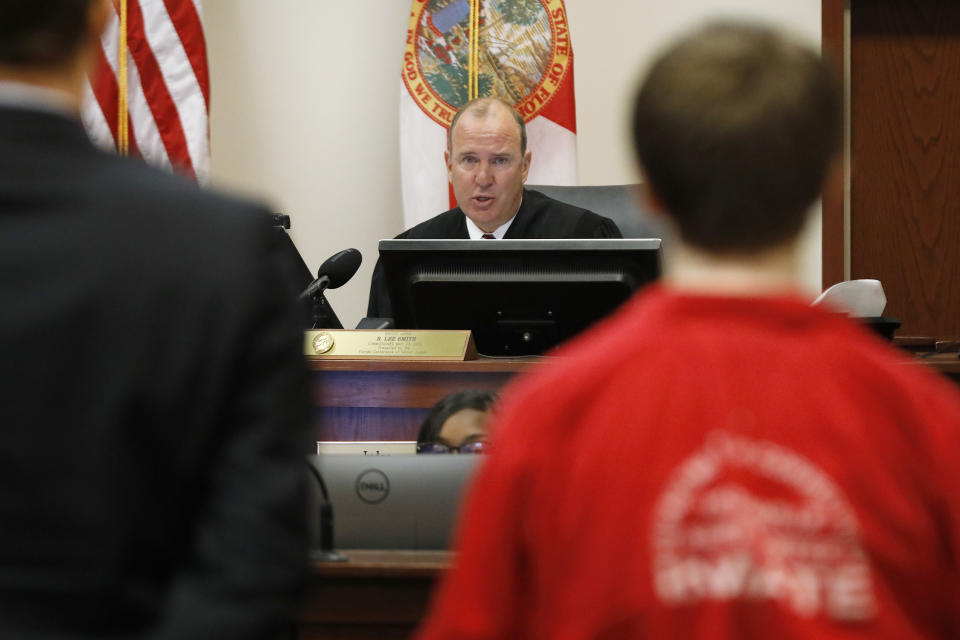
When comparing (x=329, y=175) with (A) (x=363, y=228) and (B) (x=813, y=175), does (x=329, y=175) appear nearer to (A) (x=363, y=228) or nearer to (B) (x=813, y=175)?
(A) (x=363, y=228)

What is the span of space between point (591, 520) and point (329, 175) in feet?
15.0

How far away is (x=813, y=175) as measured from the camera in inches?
38.8

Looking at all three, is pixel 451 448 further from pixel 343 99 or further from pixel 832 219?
pixel 832 219

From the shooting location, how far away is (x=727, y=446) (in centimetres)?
95

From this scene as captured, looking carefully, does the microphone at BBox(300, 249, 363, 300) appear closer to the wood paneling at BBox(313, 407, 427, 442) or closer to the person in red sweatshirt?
the wood paneling at BBox(313, 407, 427, 442)

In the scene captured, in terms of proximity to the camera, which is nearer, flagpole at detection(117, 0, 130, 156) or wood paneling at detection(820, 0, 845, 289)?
flagpole at detection(117, 0, 130, 156)

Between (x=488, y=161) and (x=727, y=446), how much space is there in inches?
126

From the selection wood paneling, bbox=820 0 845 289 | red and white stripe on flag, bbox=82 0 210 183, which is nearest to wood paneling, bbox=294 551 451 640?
red and white stripe on flag, bbox=82 0 210 183

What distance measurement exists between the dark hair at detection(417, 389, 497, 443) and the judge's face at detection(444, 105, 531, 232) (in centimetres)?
206

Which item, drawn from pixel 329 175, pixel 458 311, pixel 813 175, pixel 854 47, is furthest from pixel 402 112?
pixel 813 175

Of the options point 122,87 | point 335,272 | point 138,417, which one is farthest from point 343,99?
point 138,417

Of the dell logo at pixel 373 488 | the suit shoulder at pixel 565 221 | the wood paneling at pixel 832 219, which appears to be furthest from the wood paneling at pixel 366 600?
the wood paneling at pixel 832 219

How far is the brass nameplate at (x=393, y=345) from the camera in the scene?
2.77m

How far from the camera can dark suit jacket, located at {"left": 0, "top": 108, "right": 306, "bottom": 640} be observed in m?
0.87
